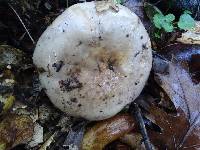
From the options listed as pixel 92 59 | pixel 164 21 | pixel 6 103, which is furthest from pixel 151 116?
pixel 6 103

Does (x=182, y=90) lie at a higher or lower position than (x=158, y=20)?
lower

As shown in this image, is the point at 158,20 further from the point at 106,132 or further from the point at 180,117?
the point at 106,132

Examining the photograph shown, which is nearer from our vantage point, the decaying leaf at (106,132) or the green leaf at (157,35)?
the decaying leaf at (106,132)

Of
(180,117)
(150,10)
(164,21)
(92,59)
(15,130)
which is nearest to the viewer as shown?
(92,59)

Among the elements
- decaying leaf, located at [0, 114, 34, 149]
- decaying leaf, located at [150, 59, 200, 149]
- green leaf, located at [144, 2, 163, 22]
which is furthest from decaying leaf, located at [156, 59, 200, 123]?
decaying leaf, located at [0, 114, 34, 149]

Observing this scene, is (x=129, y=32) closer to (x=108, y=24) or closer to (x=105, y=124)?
(x=108, y=24)

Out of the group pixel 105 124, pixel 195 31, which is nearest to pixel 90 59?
pixel 105 124

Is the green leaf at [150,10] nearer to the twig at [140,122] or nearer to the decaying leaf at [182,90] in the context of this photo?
the decaying leaf at [182,90]

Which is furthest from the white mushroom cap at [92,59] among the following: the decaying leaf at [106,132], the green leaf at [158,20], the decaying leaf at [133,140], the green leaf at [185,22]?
the green leaf at [185,22]
